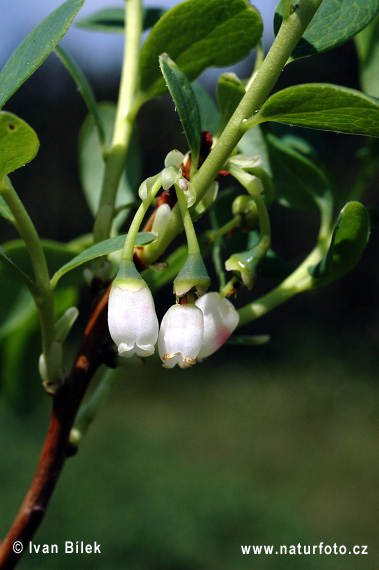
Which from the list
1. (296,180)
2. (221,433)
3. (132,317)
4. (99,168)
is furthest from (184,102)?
(221,433)

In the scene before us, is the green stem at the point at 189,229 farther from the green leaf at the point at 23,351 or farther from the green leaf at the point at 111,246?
the green leaf at the point at 23,351

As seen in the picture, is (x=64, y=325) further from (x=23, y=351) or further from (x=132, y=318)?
(x=23, y=351)

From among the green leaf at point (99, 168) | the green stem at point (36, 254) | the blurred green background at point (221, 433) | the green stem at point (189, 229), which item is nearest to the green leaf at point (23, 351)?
the blurred green background at point (221, 433)

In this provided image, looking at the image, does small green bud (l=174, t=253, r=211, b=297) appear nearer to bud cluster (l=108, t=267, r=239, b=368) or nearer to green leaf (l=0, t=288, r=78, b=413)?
bud cluster (l=108, t=267, r=239, b=368)

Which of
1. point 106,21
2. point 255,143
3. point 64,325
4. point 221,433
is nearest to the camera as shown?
point 64,325

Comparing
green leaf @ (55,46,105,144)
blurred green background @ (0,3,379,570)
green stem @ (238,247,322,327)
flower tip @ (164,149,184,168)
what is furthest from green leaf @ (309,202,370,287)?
blurred green background @ (0,3,379,570)
